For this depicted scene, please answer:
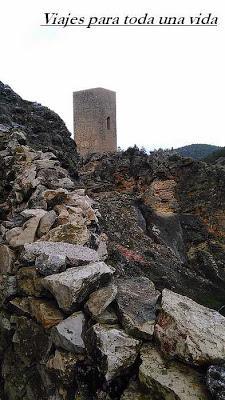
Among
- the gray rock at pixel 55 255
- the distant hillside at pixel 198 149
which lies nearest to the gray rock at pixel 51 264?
the gray rock at pixel 55 255

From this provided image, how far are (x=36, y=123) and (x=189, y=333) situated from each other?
313 inches

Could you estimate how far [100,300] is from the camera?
2727mm

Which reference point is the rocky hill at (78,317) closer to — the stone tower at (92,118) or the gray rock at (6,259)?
the gray rock at (6,259)

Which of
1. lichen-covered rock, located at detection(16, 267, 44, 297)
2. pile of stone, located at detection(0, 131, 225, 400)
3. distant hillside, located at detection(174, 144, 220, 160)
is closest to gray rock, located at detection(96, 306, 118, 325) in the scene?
pile of stone, located at detection(0, 131, 225, 400)

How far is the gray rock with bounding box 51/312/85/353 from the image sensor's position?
2.56m

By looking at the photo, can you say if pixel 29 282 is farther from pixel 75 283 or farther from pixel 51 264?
pixel 75 283

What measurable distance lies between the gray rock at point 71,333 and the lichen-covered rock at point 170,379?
45 centimetres

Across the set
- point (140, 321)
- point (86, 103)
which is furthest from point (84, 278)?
point (86, 103)

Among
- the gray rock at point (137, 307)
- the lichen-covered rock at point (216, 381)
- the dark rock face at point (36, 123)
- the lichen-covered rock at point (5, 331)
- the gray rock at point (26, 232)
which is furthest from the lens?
the dark rock face at point (36, 123)

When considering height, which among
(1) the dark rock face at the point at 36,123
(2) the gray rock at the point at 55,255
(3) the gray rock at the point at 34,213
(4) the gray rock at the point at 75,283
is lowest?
(4) the gray rock at the point at 75,283

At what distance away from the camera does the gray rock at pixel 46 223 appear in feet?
12.4

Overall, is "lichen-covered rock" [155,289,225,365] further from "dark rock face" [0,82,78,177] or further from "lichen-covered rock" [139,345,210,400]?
"dark rock face" [0,82,78,177]

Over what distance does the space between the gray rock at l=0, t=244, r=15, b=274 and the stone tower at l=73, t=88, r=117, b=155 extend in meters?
24.5

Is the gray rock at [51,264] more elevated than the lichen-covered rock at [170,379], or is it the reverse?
the gray rock at [51,264]
